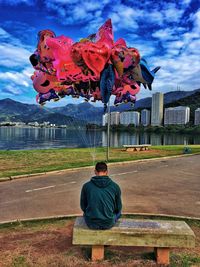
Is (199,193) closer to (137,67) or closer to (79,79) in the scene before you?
(137,67)

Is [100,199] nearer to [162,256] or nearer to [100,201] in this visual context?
[100,201]

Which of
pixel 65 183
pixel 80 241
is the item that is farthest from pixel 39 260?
pixel 65 183

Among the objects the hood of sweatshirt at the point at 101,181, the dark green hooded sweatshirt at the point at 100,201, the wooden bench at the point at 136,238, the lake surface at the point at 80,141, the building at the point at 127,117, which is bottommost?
the lake surface at the point at 80,141

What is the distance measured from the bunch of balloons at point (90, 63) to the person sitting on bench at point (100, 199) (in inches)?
122

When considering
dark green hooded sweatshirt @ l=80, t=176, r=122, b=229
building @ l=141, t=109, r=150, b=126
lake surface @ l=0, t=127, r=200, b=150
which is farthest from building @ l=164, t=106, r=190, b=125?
dark green hooded sweatshirt @ l=80, t=176, r=122, b=229

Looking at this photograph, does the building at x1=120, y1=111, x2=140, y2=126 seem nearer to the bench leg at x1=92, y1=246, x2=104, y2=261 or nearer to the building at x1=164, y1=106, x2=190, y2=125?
the bench leg at x1=92, y1=246, x2=104, y2=261

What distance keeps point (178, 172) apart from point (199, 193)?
4.87 m

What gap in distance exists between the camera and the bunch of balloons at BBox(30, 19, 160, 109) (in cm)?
714

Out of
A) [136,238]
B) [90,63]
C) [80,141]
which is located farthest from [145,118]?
[136,238]

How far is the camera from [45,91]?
29.2ft

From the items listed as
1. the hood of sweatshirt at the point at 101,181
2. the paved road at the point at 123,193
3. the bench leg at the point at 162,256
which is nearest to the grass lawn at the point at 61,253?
the bench leg at the point at 162,256

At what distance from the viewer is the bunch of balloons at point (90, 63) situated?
714 centimetres

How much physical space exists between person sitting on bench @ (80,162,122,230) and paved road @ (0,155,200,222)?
347 centimetres

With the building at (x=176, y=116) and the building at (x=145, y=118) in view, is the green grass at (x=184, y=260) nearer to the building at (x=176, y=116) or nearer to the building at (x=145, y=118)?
the building at (x=145, y=118)
